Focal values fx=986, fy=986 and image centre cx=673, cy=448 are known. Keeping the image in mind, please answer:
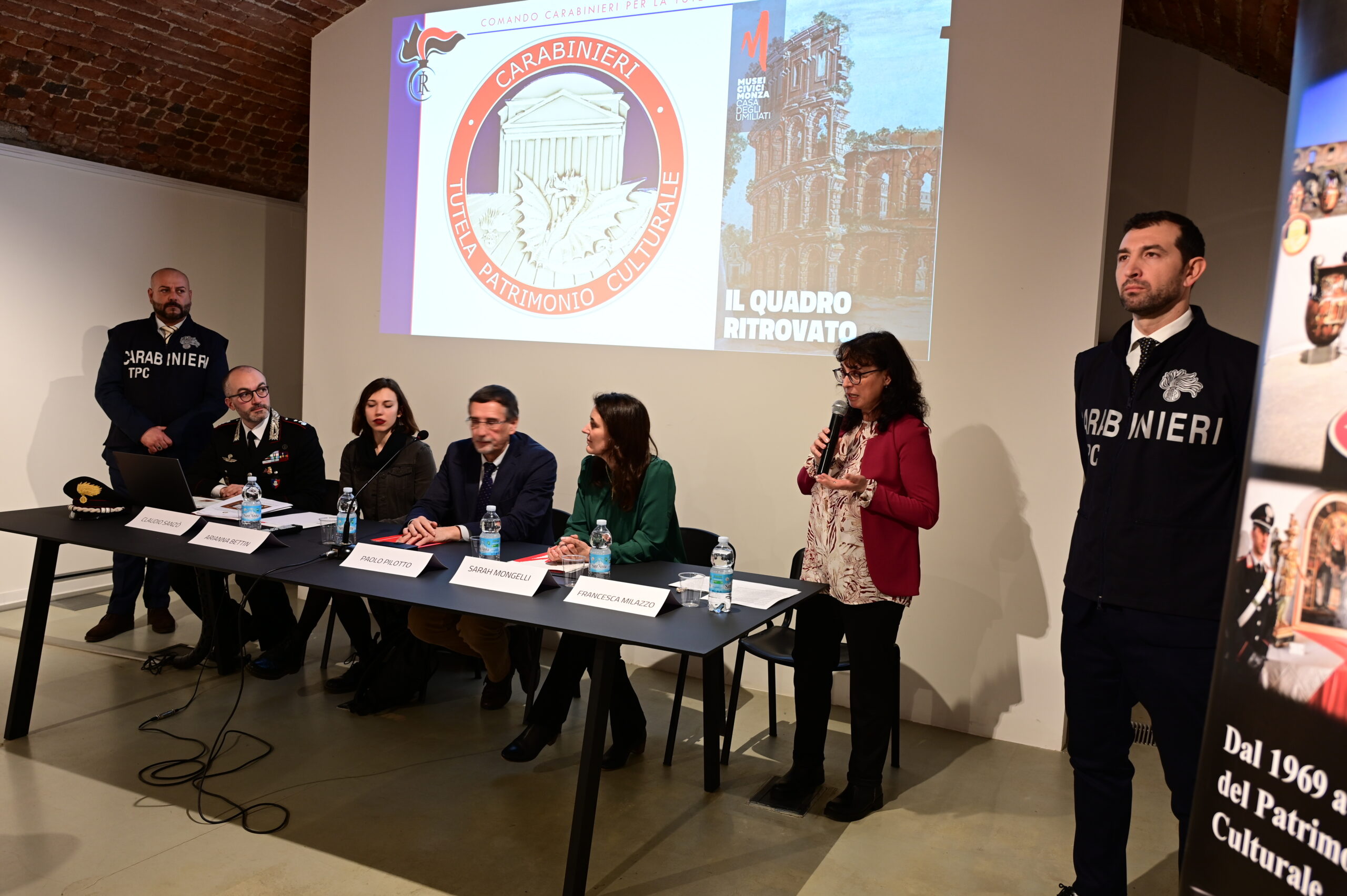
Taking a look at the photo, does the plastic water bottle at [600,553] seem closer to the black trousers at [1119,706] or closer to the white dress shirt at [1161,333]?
the black trousers at [1119,706]

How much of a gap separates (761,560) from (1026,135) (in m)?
1.91

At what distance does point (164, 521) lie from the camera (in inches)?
132

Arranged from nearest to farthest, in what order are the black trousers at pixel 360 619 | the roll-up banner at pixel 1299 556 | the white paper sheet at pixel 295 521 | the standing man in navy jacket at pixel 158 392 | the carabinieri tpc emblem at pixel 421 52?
the roll-up banner at pixel 1299 556 < the white paper sheet at pixel 295 521 < the black trousers at pixel 360 619 < the standing man in navy jacket at pixel 158 392 < the carabinieri tpc emblem at pixel 421 52

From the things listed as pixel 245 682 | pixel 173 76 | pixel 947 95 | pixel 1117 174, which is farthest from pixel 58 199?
pixel 1117 174

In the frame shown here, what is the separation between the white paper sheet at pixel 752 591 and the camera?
2668mm

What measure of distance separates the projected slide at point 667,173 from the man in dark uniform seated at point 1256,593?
9.38 feet

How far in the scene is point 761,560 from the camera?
4090mm

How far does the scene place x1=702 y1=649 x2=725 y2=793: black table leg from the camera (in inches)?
116

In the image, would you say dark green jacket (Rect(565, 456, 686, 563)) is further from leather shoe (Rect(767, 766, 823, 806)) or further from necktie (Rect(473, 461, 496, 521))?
leather shoe (Rect(767, 766, 823, 806))

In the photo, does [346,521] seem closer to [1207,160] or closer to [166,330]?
[166,330]

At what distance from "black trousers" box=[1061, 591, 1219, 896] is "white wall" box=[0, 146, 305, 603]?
5.02m

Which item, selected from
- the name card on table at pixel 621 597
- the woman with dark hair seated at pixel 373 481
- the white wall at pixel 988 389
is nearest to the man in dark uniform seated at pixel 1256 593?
the name card on table at pixel 621 597

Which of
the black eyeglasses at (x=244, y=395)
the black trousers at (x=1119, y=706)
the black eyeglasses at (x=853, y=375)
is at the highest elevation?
the black eyeglasses at (x=853, y=375)

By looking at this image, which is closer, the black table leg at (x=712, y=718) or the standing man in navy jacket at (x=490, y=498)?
the black table leg at (x=712, y=718)
